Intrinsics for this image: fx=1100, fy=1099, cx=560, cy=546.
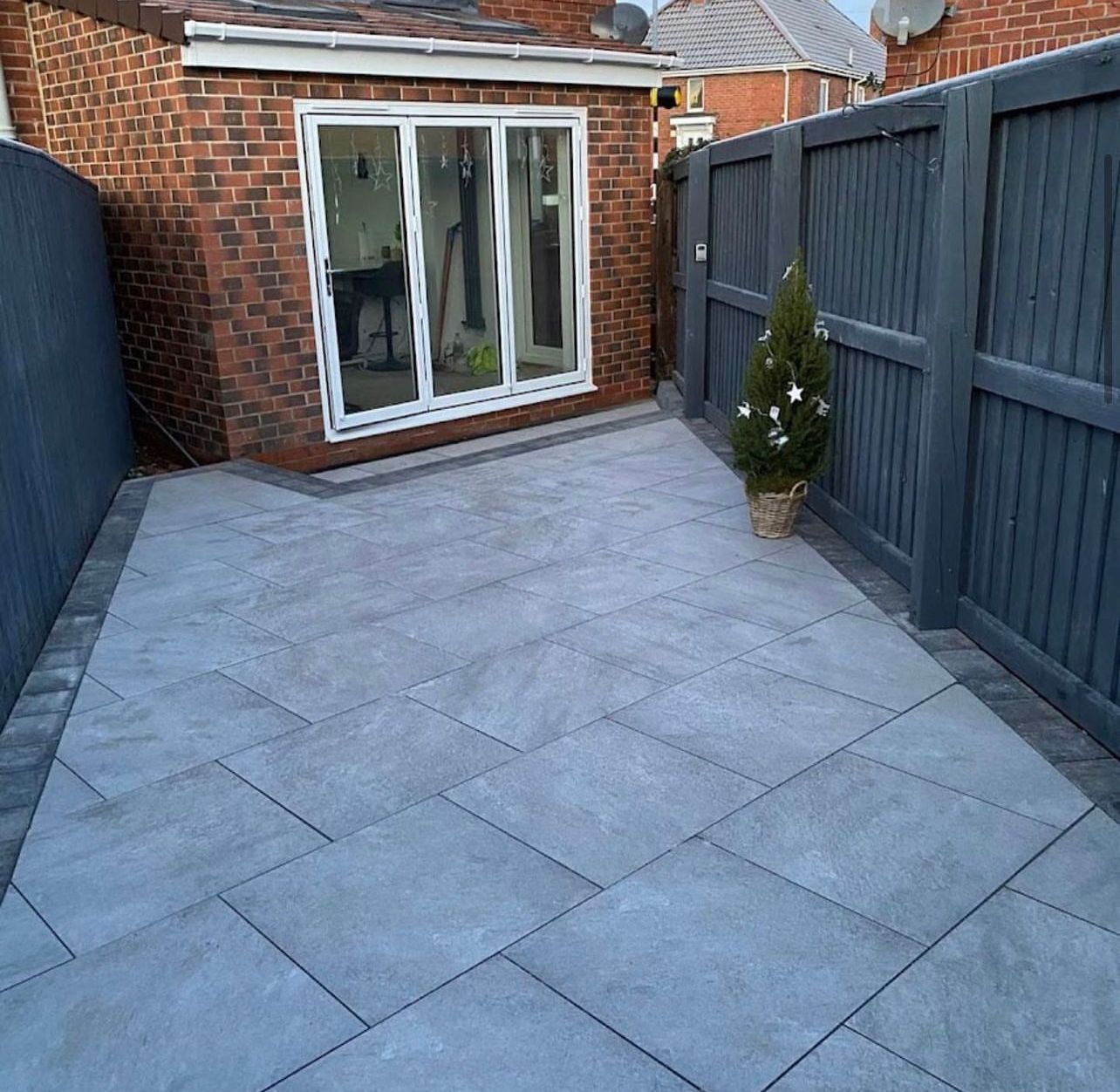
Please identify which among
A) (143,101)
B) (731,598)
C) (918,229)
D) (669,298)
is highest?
(143,101)

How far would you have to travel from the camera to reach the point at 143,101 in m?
6.50

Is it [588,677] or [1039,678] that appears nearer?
[1039,678]

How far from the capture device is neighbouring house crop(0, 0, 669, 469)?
6.45 metres

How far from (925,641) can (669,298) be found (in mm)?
6026

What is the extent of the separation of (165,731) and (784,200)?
4199mm

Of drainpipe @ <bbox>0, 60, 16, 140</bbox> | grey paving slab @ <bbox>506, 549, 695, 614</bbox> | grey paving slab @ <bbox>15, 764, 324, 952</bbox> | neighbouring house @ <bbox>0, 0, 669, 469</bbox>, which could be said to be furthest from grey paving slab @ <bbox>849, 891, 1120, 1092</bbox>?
drainpipe @ <bbox>0, 60, 16, 140</bbox>

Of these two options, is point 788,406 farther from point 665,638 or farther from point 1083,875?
point 1083,875

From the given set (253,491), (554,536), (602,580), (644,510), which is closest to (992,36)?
(644,510)

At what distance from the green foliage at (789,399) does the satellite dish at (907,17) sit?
2.53 meters

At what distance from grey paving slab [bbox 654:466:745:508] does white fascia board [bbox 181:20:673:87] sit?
3157 millimetres

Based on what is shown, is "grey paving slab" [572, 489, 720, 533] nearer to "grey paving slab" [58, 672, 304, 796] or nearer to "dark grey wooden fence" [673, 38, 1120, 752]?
"dark grey wooden fence" [673, 38, 1120, 752]

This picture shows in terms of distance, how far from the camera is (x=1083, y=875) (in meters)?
2.57

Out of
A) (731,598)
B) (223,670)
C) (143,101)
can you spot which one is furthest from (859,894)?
(143,101)

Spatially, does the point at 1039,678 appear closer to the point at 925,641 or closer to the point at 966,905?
the point at 925,641
